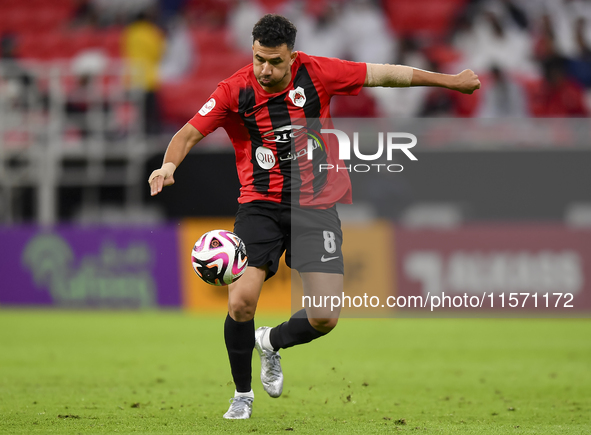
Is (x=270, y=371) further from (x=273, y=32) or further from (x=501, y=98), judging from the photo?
(x=501, y=98)

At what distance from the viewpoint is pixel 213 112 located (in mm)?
5039

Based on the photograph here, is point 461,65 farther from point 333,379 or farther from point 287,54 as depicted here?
point 287,54

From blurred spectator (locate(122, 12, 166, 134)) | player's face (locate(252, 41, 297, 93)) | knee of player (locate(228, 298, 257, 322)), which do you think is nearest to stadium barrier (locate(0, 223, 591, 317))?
blurred spectator (locate(122, 12, 166, 134))

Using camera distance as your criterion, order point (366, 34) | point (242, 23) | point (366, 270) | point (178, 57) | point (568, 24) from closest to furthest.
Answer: point (366, 270) → point (568, 24) → point (366, 34) → point (178, 57) → point (242, 23)

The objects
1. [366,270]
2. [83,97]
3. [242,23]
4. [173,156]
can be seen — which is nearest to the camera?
[173,156]

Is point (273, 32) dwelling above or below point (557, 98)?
below

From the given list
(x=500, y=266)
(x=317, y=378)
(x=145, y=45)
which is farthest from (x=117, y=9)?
(x=317, y=378)

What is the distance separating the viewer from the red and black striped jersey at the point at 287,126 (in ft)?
16.8

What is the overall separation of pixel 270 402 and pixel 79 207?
24.8 ft

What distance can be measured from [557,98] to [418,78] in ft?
23.5

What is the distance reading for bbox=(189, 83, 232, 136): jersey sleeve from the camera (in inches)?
198

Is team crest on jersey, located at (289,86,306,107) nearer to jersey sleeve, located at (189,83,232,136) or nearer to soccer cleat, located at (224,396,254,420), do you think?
jersey sleeve, located at (189,83,232,136)

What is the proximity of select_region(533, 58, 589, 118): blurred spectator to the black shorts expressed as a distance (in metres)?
7.03

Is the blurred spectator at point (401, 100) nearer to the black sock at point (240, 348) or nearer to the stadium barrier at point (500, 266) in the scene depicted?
the stadium barrier at point (500, 266)
